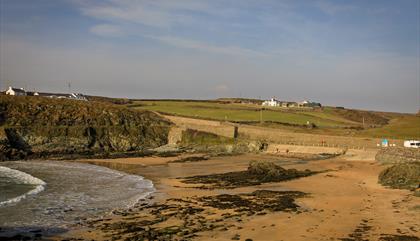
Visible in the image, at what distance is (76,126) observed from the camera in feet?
187

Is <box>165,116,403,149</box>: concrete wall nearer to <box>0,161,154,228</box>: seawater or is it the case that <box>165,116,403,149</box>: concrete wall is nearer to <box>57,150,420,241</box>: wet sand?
<box>57,150,420,241</box>: wet sand

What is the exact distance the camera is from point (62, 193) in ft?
84.4

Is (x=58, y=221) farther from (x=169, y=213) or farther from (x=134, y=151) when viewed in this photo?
(x=134, y=151)

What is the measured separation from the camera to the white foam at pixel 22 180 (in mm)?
23462

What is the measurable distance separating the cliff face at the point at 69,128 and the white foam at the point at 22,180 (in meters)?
12.9

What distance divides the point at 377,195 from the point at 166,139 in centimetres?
4082

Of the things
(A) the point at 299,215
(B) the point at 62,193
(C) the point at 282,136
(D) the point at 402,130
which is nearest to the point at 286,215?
(A) the point at 299,215

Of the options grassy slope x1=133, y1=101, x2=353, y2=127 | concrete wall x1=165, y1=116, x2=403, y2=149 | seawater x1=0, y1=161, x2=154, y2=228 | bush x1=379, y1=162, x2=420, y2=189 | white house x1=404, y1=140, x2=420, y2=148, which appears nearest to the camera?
seawater x1=0, y1=161, x2=154, y2=228

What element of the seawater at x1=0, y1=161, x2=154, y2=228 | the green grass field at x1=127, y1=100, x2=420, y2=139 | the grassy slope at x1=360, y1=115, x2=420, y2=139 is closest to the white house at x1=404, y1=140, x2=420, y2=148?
the grassy slope at x1=360, y1=115, x2=420, y2=139

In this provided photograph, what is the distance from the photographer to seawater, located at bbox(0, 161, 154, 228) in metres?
19.4

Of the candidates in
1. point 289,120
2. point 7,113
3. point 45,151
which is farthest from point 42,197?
point 289,120

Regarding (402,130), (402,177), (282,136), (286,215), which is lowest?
(286,215)

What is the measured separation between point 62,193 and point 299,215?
13655 millimetres

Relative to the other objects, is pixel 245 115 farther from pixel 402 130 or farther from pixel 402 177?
pixel 402 177
